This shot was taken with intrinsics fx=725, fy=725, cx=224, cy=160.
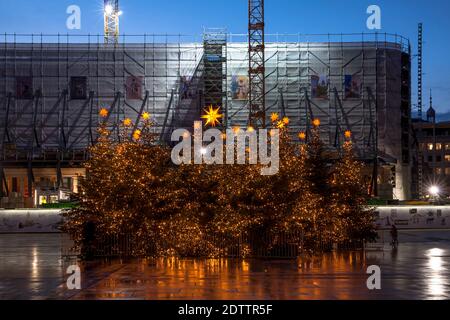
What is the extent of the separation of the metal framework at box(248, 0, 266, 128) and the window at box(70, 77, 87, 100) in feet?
59.3

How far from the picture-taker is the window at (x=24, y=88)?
78.6 metres

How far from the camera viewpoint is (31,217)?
54969 mm

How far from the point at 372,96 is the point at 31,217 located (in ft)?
135

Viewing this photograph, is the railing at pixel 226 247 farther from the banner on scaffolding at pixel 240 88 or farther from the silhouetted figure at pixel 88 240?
the banner on scaffolding at pixel 240 88

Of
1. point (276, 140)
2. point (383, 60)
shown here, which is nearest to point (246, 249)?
point (276, 140)

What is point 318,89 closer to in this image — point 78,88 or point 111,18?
point 78,88

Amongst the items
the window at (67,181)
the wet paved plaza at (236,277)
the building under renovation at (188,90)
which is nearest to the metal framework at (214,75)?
the building under renovation at (188,90)

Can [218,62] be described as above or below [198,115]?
above

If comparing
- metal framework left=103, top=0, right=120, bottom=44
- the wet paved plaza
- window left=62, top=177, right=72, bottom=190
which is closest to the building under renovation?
window left=62, top=177, right=72, bottom=190

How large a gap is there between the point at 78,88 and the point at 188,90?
11986 millimetres

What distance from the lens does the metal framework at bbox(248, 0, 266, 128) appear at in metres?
78.4

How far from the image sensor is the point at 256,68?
258 feet

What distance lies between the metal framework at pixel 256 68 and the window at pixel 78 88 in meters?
18.1
